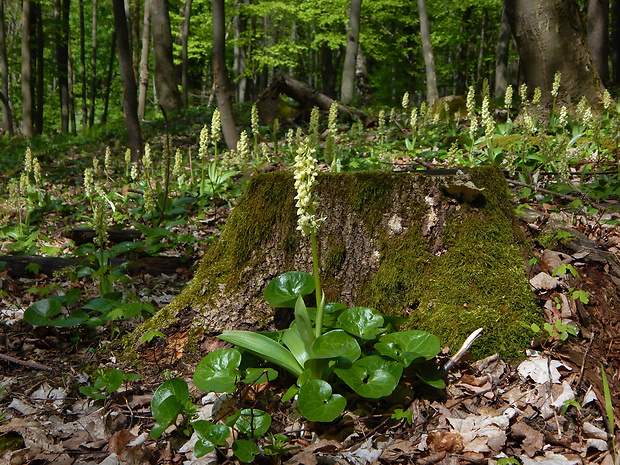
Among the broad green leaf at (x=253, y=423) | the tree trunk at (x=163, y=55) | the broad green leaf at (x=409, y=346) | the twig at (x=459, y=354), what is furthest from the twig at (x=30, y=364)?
the tree trunk at (x=163, y=55)

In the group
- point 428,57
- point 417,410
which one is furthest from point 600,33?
point 417,410

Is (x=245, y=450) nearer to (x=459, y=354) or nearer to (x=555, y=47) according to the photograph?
(x=459, y=354)

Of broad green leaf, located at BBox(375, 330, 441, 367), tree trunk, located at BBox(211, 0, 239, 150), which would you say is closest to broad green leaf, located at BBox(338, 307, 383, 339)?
broad green leaf, located at BBox(375, 330, 441, 367)

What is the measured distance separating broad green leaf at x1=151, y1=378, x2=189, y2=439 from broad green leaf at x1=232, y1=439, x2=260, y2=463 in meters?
0.31

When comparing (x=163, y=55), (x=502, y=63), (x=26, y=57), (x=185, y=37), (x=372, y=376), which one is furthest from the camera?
(x=185, y=37)

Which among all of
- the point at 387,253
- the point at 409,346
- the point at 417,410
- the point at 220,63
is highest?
the point at 220,63

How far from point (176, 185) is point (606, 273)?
6.02 metres

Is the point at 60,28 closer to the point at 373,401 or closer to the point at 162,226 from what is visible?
the point at 162,226

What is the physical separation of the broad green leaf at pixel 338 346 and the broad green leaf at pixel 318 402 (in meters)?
0.12

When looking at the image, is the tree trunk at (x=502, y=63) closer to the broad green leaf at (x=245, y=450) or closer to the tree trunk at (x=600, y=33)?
the tree trunk at (x=600, y=33)

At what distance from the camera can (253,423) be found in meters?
1.75

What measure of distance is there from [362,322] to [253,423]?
0.63 meters

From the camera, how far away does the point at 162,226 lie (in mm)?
4867

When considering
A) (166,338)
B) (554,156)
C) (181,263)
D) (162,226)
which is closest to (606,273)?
(554,156)
